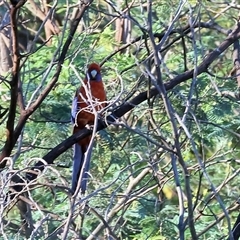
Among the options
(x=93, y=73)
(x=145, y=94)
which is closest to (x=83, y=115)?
(x=93, y=73)

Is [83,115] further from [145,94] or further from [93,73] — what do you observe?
[145,94]

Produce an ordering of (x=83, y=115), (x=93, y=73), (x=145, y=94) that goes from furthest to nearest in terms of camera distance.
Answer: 1. (x=93, y=73)
2. (x=83, y=115)
3. (x=145, y=94)

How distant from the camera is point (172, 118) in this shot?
2303mm

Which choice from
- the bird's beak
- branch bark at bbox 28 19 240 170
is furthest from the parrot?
branch bark at bbox 28 19 240 170

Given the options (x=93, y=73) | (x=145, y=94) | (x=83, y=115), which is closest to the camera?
(x=145, y=94)

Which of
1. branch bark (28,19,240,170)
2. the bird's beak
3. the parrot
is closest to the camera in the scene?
branch bark (28,19,240,170)

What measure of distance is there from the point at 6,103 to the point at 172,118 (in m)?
2.30

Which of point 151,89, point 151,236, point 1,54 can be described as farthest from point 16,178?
point 1,54

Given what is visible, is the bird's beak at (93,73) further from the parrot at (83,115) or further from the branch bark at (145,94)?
the branch bark at (145,94)

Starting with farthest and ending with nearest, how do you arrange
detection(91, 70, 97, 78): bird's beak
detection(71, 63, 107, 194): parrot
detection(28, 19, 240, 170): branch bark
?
detection(91, 70, 97, 78): bird's beak < detection(71, 63, 107, 194): parrot < detection(28, 19, 240, 170): branch bark

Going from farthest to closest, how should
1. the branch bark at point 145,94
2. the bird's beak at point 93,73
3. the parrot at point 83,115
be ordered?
the bird's beak at point 93,73, the parrot at point 83,115, the branch bark at point 145,94

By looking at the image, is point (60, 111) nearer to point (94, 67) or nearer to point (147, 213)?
point (94, 67)

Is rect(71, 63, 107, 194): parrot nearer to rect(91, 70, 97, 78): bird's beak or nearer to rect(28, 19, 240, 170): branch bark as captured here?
rect(91, 70, 97, 78): bird's beak

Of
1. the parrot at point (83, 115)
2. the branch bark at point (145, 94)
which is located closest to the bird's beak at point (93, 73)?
the parrot at point (83, 115)
